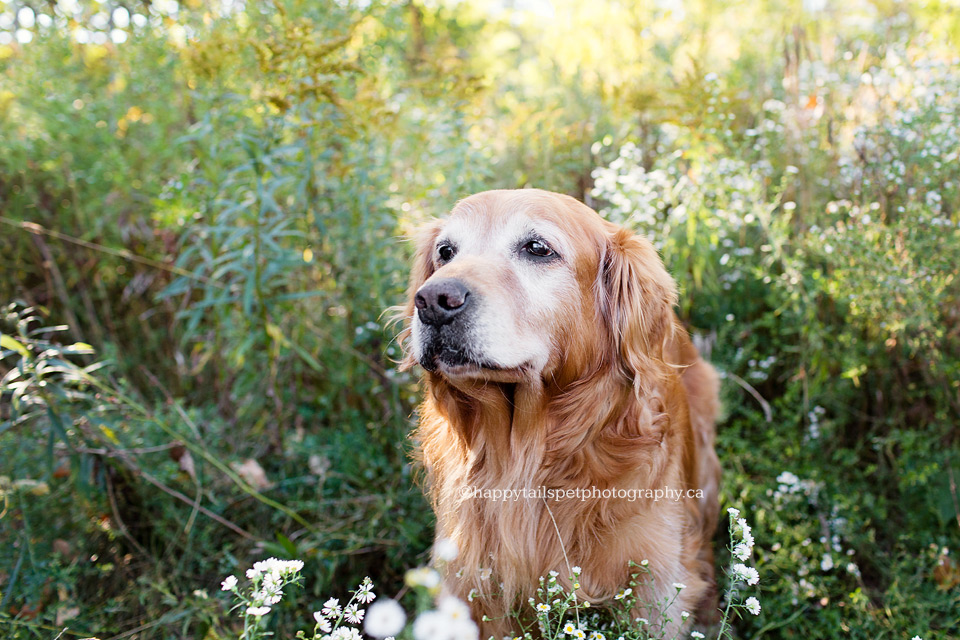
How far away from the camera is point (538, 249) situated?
2160 mm

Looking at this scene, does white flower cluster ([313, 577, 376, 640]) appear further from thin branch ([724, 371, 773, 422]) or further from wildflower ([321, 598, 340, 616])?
thin branch ([724, 371, 773, 422])

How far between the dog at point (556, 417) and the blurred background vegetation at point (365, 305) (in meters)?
0.58

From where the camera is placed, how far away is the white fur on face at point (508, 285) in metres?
1.85

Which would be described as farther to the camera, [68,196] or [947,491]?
[68,196]

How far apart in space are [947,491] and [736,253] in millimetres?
1341

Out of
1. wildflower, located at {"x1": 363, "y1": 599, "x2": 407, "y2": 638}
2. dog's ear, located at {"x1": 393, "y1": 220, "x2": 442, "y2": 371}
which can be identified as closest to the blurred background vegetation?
dog's ear, located at {"x1": 393, "y1": 220, "x2": 442, "y2": 371}

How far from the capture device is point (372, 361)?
3.33 metres

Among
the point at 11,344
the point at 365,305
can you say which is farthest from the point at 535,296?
the point at 11,344

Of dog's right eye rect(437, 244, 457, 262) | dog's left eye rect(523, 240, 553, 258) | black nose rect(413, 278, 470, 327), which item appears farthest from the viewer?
dog's right eye rect(437, 244, 457, 262)

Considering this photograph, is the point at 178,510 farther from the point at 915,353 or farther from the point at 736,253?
the point at 915,353

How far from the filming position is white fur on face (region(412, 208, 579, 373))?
1848 mm

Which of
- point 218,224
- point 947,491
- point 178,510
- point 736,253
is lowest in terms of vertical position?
point 947,491

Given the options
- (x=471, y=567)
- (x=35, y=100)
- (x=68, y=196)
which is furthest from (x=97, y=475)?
(x=35, y=100)

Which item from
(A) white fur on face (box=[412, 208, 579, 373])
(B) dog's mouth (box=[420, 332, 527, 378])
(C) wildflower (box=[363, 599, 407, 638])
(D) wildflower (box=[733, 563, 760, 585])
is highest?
(A) white fur on face (box=[412, 208, 579, 373])
